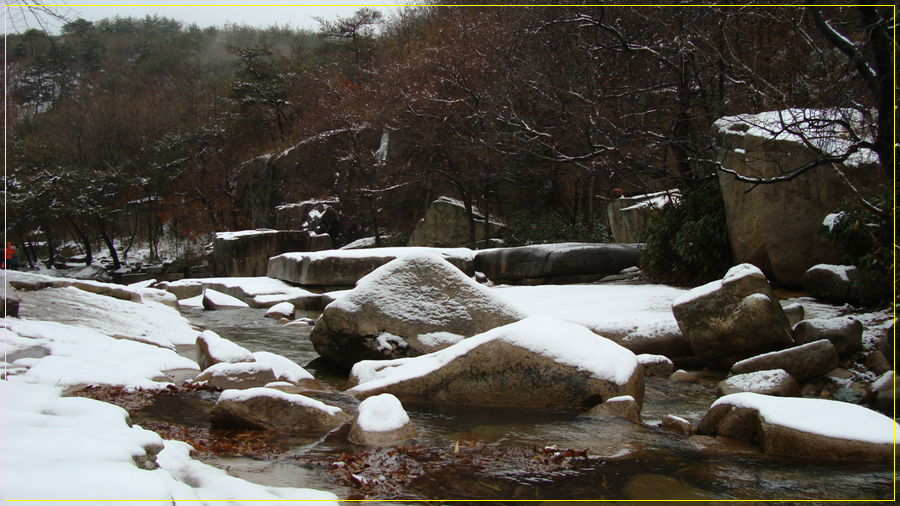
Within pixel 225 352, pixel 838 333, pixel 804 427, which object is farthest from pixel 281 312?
pixel 804 427

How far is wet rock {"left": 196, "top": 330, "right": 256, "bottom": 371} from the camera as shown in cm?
564

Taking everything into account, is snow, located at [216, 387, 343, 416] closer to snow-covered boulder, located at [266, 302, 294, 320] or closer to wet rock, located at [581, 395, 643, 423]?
wet rock, located at [581, 395, 643, 423]

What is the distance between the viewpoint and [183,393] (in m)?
4.79

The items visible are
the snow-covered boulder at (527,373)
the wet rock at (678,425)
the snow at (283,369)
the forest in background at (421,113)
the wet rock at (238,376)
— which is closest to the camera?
the wet rock at (678,425)

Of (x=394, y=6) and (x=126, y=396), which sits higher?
(x=394, y=6)

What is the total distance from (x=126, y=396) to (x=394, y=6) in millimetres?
25852

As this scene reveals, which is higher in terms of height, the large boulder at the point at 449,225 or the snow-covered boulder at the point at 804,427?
the large boulder at the point at 449,225

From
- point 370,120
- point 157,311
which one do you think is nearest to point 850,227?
point 157,311

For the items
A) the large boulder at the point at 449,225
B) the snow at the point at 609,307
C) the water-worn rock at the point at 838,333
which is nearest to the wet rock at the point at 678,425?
the snow at the point at 609,307

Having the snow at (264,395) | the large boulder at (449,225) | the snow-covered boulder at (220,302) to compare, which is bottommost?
the snow-covered boulder at (220,302)

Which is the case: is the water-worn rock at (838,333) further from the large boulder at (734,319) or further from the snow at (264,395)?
the snow at (264,395)

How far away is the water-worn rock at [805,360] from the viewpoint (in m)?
5.47

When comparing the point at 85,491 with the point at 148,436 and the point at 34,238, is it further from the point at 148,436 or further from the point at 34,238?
the point at 34,238

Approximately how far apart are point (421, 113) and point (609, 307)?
12791 millimetres
